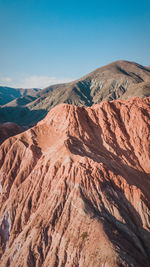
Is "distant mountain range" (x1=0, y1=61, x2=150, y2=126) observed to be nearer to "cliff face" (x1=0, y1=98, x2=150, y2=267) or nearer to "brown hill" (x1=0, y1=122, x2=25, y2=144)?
"brown hill" (x1=0, y1=122, x2=25, y2=144)

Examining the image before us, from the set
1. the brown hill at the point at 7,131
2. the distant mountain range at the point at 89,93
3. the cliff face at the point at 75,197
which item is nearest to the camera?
the cliff face at the point at 75,197

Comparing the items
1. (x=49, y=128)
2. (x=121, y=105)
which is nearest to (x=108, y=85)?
(x=121, y=105)

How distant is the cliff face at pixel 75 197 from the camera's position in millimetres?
19125

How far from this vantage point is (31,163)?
107 ft

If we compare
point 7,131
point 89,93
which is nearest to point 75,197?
point 7,131

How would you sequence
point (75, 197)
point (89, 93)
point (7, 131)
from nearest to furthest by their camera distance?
point (75, 197)
point (7, 131)
point (89, 93)

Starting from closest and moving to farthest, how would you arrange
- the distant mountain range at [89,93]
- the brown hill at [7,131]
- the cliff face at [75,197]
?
the cliff face at [75,197], the brown hill at [7,131], the distant mountain range at [89,93]

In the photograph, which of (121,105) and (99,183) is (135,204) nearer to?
(99,183)

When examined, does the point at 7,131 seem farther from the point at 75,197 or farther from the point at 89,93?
the point at 89,93

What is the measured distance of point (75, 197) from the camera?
23.1 meters

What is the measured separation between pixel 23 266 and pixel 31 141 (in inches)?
882

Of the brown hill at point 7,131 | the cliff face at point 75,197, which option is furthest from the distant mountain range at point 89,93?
the cliff face at point 75,197

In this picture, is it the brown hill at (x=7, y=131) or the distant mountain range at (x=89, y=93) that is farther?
the distant mountain range at (x=89, y=93)

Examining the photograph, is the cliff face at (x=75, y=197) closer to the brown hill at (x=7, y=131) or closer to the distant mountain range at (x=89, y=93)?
the brown hill at (x=7, y=131)
